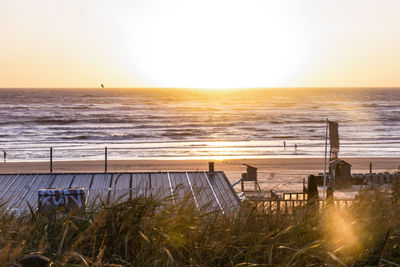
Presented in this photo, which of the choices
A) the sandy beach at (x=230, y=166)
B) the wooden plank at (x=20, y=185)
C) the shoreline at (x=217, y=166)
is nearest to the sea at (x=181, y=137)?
the shoreline at (x=217, y=166)

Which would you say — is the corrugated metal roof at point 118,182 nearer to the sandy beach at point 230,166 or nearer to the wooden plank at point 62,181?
the wooden plank at point 62,181

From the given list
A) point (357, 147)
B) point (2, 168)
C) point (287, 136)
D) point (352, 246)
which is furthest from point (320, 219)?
point (287, 136)

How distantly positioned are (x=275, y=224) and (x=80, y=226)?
1544 mm

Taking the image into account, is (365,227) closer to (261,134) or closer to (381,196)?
(381,196)

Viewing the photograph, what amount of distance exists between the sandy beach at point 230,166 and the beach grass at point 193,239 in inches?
815

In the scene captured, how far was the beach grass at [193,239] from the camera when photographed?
3.52 m

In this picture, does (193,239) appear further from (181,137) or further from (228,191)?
(181,137)

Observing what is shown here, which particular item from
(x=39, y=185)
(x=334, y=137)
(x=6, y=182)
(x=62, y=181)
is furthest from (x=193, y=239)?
(x=334, y=137)

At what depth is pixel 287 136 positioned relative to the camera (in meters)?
52.3

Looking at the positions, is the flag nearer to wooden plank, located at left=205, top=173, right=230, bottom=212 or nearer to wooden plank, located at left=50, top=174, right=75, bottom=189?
wooden plank, located at left=205, top=173, right=230, bottom=212

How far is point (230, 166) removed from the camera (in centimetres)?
2953

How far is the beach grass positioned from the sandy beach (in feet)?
Answer: 67.9

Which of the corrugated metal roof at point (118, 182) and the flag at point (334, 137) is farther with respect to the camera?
the flag at point (334, 137)

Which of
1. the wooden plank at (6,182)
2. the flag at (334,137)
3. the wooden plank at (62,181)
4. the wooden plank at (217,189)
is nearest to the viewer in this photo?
the wooden plank at (217,189)
